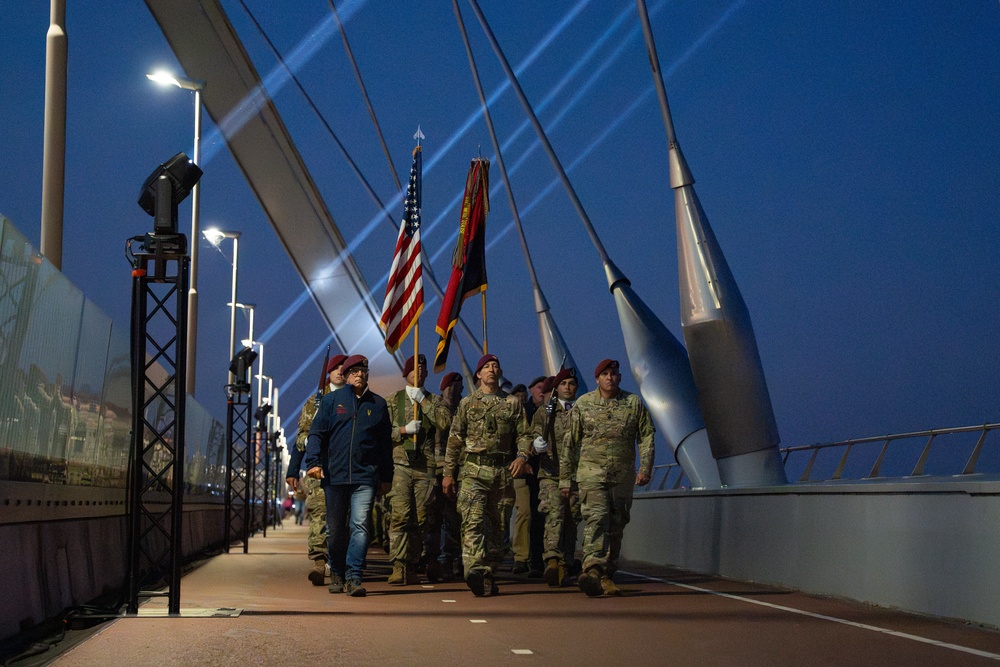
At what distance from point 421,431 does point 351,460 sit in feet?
5.89

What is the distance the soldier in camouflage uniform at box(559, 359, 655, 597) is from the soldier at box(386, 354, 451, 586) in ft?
6.02

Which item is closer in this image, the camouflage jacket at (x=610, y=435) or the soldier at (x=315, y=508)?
the camouflage jacket at (x=610, y=435)

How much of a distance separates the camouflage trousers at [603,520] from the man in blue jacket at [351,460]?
1843 millimetres

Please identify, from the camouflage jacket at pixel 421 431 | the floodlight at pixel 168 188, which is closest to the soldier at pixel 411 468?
the camouflage jacket at pixel 421 431

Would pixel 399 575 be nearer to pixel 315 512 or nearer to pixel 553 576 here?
pixel 315 512

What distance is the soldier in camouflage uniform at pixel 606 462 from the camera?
1163cm

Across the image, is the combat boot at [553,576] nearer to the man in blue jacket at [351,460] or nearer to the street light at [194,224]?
the man in blue jacket at [351,460]

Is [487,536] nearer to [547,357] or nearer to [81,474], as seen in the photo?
[81,474]

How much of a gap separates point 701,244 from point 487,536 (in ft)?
27.6

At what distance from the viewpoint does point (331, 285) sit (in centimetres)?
3666

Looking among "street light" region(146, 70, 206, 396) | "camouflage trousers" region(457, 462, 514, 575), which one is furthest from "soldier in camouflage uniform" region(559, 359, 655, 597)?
"street light" region(146, 70, 206, 396)

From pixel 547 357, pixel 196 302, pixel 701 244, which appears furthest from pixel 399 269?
pixel 547 357

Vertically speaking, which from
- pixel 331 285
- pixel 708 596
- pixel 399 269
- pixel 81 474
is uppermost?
pixel 331 285

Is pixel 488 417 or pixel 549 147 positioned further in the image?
pixel 549 147
